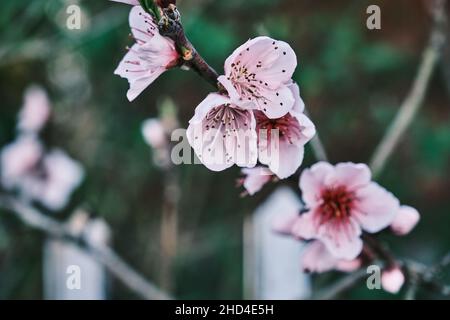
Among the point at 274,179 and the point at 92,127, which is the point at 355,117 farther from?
the point at 274,179

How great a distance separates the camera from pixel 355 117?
167 cm

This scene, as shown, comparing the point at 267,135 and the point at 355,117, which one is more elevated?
the point at 355,117

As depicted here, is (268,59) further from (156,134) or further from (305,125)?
(156,134)

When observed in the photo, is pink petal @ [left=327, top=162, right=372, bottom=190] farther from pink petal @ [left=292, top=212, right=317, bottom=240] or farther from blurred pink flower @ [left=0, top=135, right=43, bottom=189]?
blurred pink flower @ [left=0, top=135, right=43, bottom=189]

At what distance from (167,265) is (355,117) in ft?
2.06

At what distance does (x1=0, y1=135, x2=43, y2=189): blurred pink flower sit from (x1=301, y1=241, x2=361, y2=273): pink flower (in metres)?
0.99

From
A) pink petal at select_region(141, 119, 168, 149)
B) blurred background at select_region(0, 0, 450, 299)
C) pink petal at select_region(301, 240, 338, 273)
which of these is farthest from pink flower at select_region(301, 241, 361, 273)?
blurred background at select_region(0, 0, 450, 299)

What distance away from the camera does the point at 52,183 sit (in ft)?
5.28

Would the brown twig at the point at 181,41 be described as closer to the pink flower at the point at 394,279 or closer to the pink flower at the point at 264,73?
the pink flower at the point at 264,73
